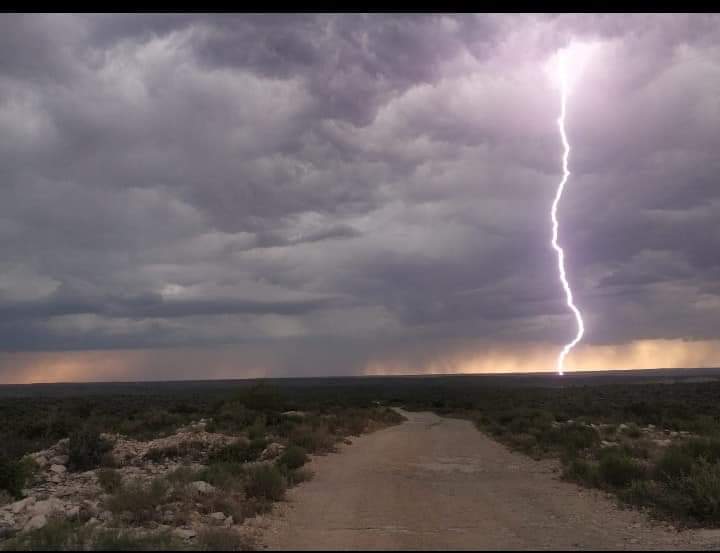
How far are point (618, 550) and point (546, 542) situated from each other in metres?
1.13

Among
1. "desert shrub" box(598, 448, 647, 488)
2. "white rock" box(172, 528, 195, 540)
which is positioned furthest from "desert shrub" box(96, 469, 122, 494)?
"desert shrub" box(598, 448, 647, 488)

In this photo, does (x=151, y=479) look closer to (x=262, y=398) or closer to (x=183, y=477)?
(x=183, y=477)

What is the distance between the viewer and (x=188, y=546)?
10.2 metres

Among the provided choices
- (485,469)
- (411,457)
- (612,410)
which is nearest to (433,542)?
(485,469)

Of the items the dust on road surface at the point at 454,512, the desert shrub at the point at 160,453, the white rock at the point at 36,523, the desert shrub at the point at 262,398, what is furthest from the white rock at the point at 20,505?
the desert shrub at the point at 262,398

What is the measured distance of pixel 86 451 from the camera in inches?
883

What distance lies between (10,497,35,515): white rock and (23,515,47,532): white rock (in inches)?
63.1

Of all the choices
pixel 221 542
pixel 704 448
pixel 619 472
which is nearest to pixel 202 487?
pixel 221 542

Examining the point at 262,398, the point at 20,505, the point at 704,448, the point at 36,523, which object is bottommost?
the point at 20,505

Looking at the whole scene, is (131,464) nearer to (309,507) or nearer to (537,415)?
(309,507)

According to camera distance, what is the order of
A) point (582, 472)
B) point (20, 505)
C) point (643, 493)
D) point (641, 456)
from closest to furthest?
1. point (643, 493)
2. point (20, 505)
3. point (582, 472)
4. point (641, 456)

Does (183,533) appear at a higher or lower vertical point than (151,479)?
higher

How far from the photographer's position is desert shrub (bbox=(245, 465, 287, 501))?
1531 cm

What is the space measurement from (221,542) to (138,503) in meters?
3.98
